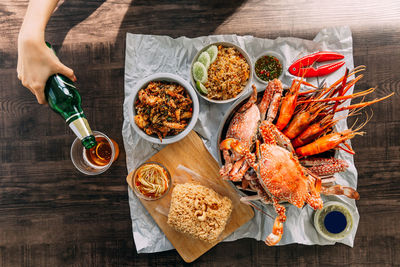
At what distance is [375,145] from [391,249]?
2.39 feet

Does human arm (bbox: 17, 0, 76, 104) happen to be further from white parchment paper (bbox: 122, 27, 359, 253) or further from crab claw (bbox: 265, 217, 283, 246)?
crab claw (bbox: 265, 217, 283, 246)

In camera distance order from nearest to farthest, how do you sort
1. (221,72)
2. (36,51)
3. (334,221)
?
(36,51)
(221,72)
(334,221)

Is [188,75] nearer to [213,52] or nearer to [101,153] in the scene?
[213,52]

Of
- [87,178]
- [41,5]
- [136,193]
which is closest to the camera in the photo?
[41,5]

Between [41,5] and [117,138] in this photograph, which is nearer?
[41,5]

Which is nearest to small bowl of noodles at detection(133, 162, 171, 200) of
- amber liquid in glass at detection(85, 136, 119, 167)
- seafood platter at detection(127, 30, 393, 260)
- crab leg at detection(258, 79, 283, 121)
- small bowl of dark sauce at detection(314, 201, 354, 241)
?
seafood platter at detection(127, 30, 393, 260)

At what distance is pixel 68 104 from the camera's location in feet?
5.72

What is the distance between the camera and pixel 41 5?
1.60 m

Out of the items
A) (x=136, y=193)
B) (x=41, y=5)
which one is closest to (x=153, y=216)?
(x=136, y=193)

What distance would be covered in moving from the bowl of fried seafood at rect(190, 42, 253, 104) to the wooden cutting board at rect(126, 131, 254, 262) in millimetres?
309

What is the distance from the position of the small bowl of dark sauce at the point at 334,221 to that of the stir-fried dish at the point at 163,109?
3.53 ft

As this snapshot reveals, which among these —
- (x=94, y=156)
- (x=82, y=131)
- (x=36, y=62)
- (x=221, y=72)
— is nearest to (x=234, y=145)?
(x=221, y=72)

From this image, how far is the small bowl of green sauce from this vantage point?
77.0 inches

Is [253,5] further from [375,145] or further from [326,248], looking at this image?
[326,248]
